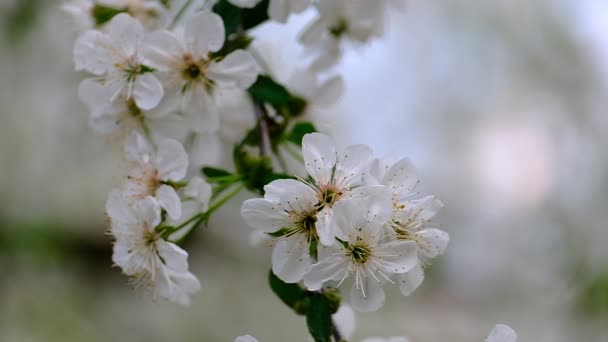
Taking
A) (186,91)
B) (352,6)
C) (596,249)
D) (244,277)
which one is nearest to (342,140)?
(244,277)

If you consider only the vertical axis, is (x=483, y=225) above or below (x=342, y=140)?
above

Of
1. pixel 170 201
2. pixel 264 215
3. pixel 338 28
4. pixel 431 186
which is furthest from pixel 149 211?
pixel 431 186

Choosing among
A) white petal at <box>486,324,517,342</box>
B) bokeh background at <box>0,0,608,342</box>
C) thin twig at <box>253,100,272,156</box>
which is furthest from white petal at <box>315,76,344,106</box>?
bokeh background at <box>0,0,608,342</box>

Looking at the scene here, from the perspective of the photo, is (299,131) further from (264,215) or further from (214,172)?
(264,215)

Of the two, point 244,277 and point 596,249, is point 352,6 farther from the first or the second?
point 244,277

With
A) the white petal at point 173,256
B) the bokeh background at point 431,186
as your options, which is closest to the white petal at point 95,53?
the white petal at point 173,256

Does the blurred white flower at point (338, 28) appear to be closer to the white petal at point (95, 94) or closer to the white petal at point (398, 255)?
the white petal at point (95, 94)

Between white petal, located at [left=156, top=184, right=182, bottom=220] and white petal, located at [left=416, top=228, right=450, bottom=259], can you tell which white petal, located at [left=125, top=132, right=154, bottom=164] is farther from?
white petal, located at [left=416, top=228, right=450, bottom=259]
